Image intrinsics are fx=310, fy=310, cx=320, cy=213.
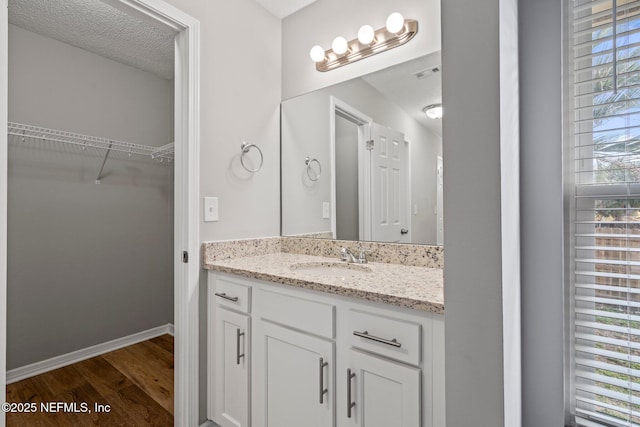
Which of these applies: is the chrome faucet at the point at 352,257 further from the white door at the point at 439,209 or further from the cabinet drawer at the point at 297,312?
the cabinet drawer at the point at 297,312

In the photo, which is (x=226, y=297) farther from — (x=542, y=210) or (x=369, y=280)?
(x=542, y=210)

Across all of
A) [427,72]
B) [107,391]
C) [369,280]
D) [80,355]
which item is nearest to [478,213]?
[369,280]

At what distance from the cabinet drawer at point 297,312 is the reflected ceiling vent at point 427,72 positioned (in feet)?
3.93

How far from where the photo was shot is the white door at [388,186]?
1.64 m

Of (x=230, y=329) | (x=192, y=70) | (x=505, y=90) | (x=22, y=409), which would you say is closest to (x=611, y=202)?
(x=505, y=90)

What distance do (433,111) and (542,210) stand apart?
0.85m

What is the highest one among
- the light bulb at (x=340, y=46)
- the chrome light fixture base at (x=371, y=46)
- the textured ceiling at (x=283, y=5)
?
the textured ceiling at (x=283, y=5)

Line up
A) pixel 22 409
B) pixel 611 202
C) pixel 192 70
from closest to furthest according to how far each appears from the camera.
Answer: pixel 611 202
pixel 192 70
pixel 22 409

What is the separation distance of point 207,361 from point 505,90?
170 cm

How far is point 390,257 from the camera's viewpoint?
1.62 m

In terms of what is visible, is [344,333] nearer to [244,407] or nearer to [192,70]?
[244,407]

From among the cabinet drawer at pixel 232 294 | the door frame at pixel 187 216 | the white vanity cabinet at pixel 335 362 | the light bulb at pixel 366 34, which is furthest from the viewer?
the light bulb at pixel 366 34

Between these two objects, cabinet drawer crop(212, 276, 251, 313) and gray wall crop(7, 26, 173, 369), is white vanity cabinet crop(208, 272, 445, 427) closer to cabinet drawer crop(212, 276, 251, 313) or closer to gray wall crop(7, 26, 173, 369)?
cabinet drawer crop(212, 276, 251, 313)

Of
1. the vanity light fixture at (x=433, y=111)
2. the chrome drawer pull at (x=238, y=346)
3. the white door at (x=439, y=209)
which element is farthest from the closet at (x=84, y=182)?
the white door at (x=439, y=209)
